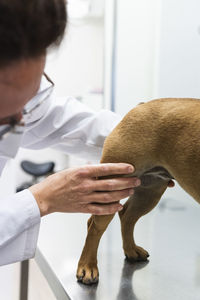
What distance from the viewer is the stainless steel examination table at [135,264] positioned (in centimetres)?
74

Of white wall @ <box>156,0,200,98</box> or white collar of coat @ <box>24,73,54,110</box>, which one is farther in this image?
white wall @ <box>156,0,200,98</box>

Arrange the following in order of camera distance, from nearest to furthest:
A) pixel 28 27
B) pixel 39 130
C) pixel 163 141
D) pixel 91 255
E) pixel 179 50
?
1. pixel 28 27
2. pixel 163 141
3. pixel 91 255
4. pixel 39 130
5. pixel 179 50

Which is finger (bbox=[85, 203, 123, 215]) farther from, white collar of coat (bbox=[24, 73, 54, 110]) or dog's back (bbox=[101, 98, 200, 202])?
white collar of coat (bbox=[24, 73, 54, 110])

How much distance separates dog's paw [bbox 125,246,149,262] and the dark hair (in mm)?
593

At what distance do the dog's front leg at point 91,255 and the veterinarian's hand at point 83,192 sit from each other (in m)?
0.04

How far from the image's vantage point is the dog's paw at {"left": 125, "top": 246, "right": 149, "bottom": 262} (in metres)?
0.87

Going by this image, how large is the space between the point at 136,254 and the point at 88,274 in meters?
0.16

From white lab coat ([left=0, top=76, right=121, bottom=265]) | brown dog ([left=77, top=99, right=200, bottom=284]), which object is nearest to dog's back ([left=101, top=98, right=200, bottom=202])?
brown dog ([left=77, top=99, right=200, bottom=284])

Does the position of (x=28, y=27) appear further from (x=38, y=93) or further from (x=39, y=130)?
(x=39, y=130)

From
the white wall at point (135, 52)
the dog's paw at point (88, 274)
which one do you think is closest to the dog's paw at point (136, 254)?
the dog's paw at point (88, 274)

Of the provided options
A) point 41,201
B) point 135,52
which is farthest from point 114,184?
point 135,52

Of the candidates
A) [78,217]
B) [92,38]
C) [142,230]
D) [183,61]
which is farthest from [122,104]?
[92,38]

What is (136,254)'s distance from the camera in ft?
2.87

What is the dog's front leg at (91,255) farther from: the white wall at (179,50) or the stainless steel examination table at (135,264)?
the white wall at (179,50)
